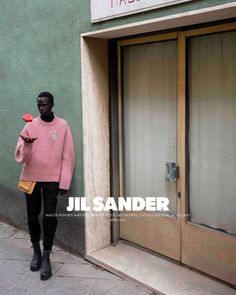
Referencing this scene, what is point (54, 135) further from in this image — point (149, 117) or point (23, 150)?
point (149, 117)

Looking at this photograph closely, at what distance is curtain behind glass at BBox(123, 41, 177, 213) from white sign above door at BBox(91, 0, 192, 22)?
1.84ft

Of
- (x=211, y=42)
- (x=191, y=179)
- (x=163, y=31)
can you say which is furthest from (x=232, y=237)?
(x=163, y=31)

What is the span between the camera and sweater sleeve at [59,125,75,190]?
406 cm

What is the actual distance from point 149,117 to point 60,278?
1.79 metres

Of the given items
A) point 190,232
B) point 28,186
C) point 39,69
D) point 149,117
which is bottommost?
point 190,232

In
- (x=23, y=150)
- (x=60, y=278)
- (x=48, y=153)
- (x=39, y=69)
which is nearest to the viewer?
(x=23, y=150)

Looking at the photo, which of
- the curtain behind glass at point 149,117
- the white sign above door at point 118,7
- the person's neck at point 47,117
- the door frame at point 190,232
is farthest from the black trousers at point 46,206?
the white sign above door at point 118,7

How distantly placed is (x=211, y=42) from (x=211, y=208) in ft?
4.82

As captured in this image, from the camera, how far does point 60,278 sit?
13.7 ft

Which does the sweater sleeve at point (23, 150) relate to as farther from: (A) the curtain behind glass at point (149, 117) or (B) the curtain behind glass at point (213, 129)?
(B) the curtain behind glass at point (213, 129)

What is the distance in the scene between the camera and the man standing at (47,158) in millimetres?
4000

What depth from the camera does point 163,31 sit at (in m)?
4.02

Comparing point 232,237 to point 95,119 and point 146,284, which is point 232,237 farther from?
point 95,119

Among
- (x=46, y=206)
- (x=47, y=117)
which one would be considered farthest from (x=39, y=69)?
(x=46, y=206)
